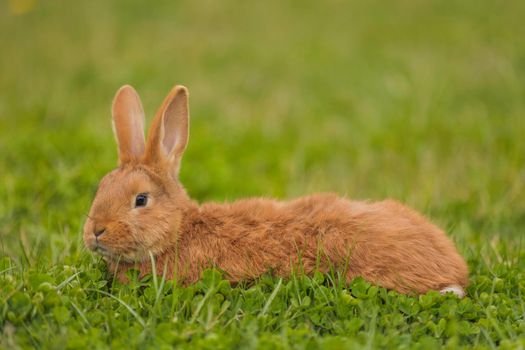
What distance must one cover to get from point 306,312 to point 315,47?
7.96m

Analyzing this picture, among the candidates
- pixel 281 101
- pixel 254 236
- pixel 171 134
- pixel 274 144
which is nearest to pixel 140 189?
pixel 171 134

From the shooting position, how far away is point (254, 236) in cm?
412

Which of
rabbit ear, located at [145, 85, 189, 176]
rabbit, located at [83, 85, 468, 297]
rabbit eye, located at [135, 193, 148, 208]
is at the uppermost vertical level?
rabbit ear, located at [145, 85, 189, 176]

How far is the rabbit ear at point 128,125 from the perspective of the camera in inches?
180

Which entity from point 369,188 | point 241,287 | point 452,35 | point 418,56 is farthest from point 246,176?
point 452,35

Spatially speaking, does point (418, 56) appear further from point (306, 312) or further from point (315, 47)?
point (306, 312)

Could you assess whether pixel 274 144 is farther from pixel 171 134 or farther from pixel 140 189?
pixel 140 189

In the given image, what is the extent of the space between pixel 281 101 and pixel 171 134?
14.6ft

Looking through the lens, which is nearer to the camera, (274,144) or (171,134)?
(171,134)

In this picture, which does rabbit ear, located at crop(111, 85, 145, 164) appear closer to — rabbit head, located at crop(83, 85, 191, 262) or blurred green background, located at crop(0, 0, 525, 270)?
rabbit head, located at crop(83, 85, 191, 262)

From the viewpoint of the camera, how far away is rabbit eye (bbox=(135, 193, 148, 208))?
13.9ft

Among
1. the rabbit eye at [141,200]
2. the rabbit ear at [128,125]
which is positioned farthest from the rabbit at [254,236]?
the rabbit ear at [128,125]

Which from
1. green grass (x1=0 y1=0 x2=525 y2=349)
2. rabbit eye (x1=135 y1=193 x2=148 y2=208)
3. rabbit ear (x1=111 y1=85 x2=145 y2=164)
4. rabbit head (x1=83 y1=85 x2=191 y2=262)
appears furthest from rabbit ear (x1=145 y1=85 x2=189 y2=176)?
green grass (x1=0 y1=0 x2=525 y2=349)

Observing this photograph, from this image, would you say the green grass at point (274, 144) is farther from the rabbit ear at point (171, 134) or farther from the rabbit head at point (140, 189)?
the rabbit ear at point (171, 134)
